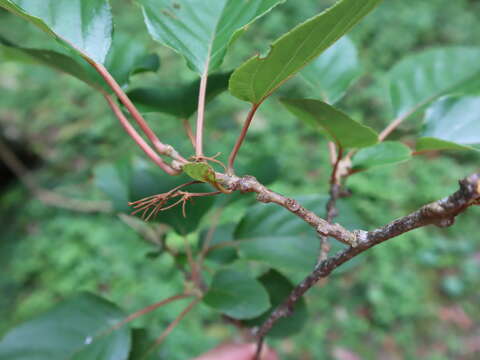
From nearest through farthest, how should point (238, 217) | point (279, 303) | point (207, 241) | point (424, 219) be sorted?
point (424, 219), point (279, 303), point (207, 241), point (238, 217)

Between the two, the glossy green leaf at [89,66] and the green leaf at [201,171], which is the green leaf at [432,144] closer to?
the green leaf at [201,171]

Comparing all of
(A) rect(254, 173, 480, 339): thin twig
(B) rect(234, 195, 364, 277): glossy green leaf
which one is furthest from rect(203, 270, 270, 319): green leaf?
(A) rect(254, 173, 480, 339): thin twig


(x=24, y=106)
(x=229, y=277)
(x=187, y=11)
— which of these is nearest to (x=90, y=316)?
(x=229, y=277)

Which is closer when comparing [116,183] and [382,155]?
[382,155]

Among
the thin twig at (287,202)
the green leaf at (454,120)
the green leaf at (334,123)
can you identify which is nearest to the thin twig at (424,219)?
the thin twig at (287,202)

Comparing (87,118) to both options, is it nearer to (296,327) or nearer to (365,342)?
(365,342)

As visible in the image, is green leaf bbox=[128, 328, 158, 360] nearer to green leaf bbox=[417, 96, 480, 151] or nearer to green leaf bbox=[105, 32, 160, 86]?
green leaf bbox=[105, 32, 160, 86]

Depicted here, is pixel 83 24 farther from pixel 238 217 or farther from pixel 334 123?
pixel 238 217

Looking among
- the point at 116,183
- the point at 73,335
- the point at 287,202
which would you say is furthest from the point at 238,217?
the point at 287,202
